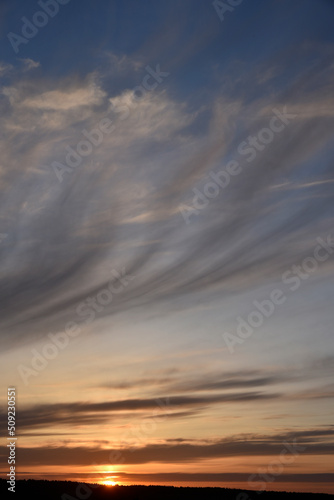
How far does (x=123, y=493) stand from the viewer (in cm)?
6109

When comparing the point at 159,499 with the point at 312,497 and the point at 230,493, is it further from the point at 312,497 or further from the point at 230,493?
the point at 312,497

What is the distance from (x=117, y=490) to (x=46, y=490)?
8.58 m

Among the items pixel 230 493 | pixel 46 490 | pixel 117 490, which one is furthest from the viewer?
pixel 230 493

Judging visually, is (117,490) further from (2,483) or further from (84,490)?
(2,483)

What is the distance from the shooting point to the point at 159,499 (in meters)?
63.5

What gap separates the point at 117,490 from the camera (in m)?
63.3

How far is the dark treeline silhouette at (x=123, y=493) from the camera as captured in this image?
5559cm

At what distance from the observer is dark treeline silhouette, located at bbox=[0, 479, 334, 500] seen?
55594 millimetres

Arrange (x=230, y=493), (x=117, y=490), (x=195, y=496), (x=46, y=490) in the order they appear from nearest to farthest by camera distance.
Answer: (x=46, y=490)
(x=117, y=490)
(x=195, y=496)
(x=230, y=493)

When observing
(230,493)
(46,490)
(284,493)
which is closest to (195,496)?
(230,493)

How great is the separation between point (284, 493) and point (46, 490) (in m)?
33.8

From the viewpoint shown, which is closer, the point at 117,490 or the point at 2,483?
the point at 2,483

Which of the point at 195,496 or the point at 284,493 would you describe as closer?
the point at 195,496

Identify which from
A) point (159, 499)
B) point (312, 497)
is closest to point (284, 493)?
point (312, 497)
